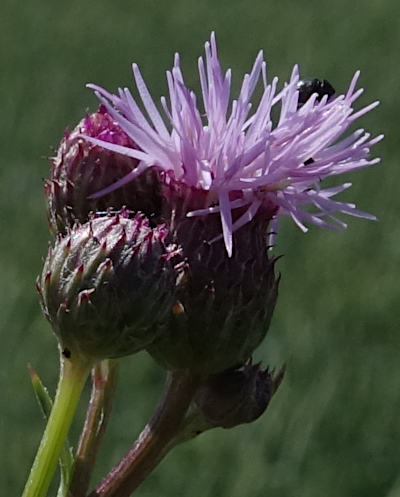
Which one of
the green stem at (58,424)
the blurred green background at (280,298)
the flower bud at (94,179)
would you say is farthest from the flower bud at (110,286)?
the blurred green background at (280,298)

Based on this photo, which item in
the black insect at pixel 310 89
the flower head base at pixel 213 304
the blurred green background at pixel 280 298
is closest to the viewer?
the flower head base at pixel 213 304

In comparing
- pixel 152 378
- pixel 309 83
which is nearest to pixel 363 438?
pixel 152 378

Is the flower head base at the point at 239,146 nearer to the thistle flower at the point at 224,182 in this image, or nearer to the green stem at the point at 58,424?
the thistle flower at the point at 224,182

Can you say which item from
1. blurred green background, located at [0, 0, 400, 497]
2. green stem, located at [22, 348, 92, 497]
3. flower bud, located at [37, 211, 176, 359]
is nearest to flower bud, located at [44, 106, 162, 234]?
flower bud, located at [37, 211, 176, 359]

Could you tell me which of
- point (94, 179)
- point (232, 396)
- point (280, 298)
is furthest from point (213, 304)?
point (280, 298)

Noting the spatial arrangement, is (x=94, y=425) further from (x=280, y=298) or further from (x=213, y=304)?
(x=280, y=298)

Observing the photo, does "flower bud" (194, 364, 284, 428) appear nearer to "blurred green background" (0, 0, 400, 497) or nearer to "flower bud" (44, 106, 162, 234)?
"flower bud" (44, 106, 162, 234)

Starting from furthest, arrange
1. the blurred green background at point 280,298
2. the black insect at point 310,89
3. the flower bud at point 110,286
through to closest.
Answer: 1. the blurred green background at point 280,298
2. the black insect at point 310,89
3. the flower bud at point 110,286
